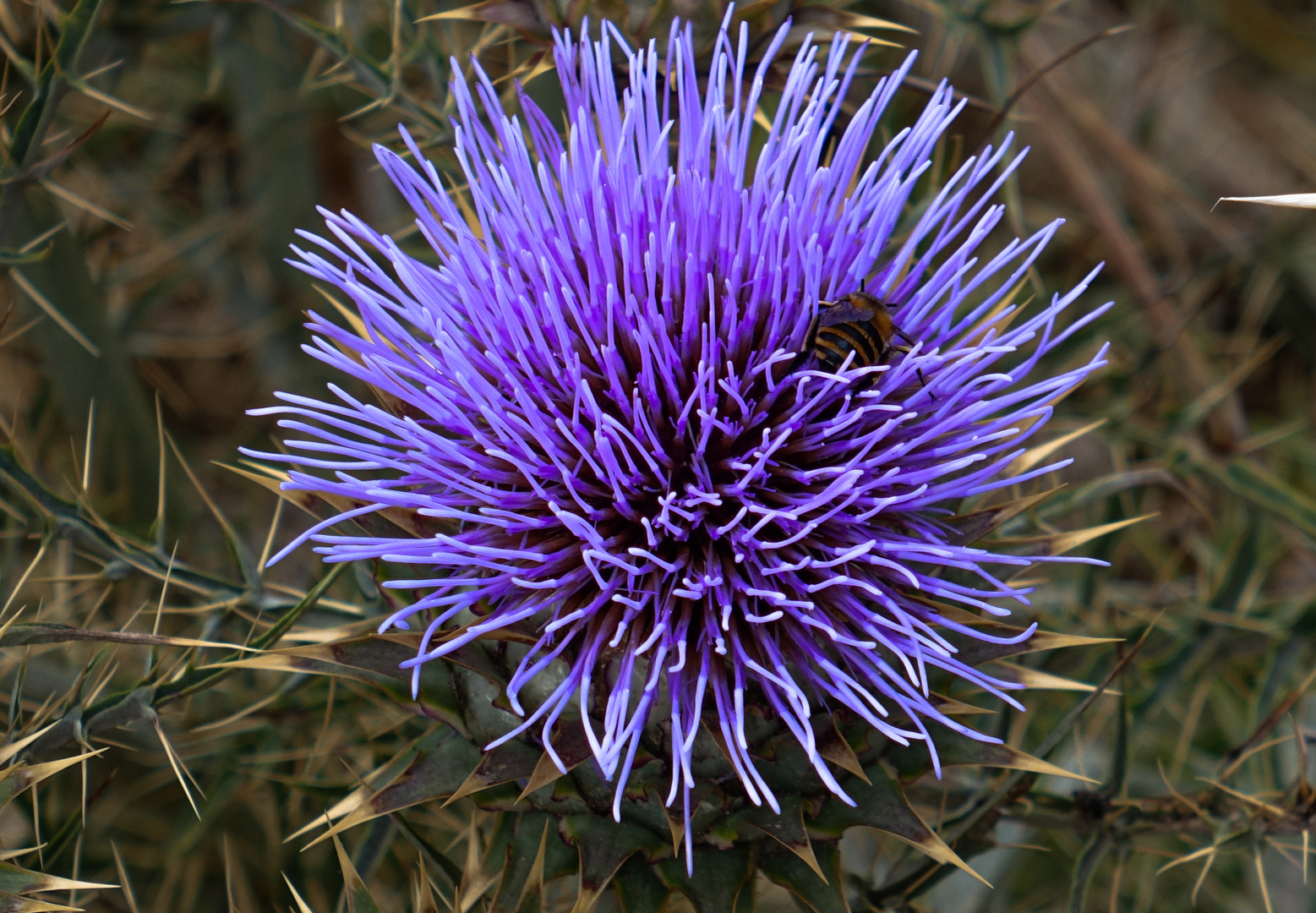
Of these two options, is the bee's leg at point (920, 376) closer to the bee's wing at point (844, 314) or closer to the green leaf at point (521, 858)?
the bee's wing at point (844, 314)

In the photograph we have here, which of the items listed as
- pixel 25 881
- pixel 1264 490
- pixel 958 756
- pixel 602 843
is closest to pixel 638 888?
pixel 602 843

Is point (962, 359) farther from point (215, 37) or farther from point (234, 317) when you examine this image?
point (234, 317)

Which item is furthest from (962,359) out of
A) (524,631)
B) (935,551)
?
(524,631)

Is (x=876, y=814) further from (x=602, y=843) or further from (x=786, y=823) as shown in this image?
(x=602, y=843)

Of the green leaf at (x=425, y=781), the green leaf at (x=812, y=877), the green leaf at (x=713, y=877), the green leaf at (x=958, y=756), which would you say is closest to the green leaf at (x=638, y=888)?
the green leaf at (x=713, y=877)

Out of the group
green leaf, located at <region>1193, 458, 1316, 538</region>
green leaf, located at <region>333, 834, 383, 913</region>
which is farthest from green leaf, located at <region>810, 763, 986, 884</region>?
green leaf, located at <region>1193, 458, 1316, 538</region>
